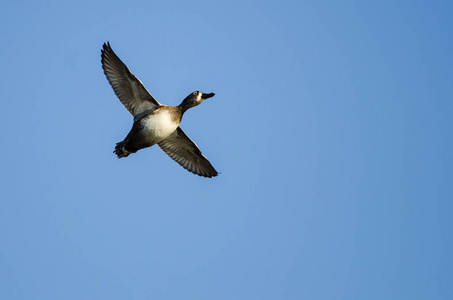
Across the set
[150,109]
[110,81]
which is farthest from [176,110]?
[110,81]

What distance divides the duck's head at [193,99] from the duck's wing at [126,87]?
0.64m

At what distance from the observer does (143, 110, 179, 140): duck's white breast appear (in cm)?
1586

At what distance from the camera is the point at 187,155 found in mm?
18188

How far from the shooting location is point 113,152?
1602 centimetres

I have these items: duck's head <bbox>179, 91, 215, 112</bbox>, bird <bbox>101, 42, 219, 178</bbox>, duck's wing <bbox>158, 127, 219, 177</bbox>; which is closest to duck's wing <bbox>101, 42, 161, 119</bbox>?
bird <bbox>101, 42, 219, 178</bbox>

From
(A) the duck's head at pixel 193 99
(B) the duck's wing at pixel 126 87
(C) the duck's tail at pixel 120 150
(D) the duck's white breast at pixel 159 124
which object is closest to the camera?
(D) the duck's white breast at pixel 159 124

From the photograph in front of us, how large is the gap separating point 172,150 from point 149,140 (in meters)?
2.16

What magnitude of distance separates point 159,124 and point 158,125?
0.04 meters

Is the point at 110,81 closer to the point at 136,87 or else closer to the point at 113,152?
the point at 136,87

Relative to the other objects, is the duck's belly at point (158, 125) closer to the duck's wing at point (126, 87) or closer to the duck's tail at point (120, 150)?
the duck's wing at point (126, 87)

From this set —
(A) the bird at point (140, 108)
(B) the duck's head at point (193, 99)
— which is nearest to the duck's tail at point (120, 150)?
(A) the bird at point (140, 108)

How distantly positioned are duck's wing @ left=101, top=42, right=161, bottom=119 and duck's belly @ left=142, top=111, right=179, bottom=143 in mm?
427

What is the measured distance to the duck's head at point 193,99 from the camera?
647 inches

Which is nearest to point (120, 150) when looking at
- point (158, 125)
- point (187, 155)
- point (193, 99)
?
point (158, 125)
